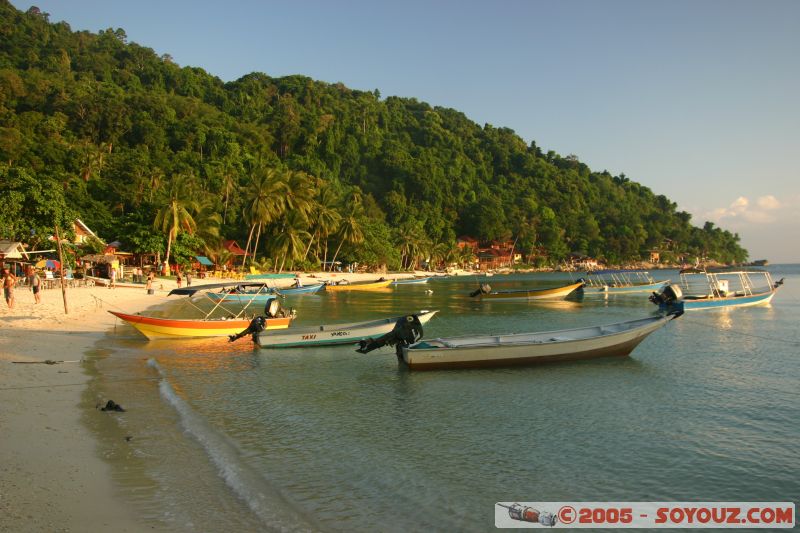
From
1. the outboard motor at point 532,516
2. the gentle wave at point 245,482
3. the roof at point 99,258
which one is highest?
the roof at point 99,258

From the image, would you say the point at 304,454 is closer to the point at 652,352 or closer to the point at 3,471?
the point at 3,471

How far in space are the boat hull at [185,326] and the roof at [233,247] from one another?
158 feet

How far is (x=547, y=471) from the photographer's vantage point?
7.98m

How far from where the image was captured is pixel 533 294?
45.1 m

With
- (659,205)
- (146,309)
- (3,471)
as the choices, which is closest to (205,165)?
(146,309)

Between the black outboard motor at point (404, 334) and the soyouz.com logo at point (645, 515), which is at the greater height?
the black outboard motor at point (404, 334)

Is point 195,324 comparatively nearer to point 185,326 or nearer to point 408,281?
point 185,326

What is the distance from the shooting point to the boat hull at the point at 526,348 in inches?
593

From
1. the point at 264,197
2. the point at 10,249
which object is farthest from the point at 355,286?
the point at 10,249

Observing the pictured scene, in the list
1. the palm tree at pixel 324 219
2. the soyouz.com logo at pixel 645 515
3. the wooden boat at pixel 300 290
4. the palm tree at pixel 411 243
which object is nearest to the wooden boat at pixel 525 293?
the wooden boat at pixel 300 290

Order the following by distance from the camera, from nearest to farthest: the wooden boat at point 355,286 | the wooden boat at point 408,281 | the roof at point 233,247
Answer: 1. the wooden boat at point 355,286
2. the roof at point 233,247
3. the wooden boat at point 408,281

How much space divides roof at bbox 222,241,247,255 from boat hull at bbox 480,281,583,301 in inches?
1418

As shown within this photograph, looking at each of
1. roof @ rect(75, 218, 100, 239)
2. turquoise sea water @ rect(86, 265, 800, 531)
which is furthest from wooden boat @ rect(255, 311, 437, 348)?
roof @ rect(75, 218, 100, 239)

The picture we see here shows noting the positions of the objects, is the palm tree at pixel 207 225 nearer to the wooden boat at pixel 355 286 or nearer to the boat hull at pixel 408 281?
the wooden boat at pixel 355 286
